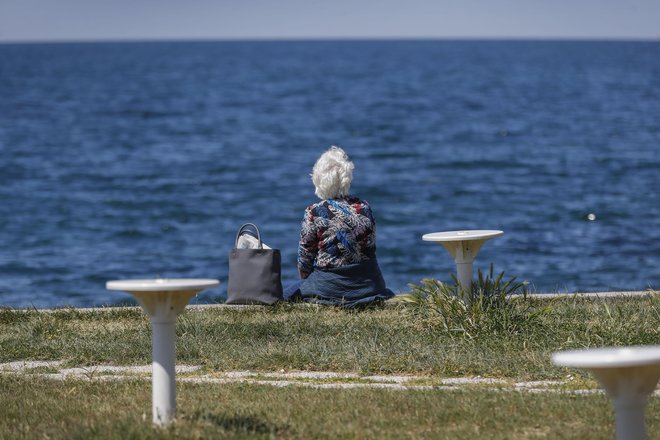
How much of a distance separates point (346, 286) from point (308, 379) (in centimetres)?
229

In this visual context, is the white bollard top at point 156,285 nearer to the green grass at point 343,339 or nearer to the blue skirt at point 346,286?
the green grass at point 343,339

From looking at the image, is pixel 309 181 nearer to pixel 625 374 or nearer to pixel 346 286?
pixel 346 286

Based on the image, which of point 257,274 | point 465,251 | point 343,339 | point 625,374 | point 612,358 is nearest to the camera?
point 612,358

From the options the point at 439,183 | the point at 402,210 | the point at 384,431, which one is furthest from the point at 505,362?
the point at 439,183

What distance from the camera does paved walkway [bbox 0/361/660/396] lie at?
684cm

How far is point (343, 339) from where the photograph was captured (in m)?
8.12

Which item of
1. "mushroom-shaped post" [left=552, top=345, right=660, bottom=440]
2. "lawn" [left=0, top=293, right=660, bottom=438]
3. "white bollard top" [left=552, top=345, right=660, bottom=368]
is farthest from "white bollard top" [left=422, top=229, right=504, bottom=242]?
"white bollard top" [left=552, top=345, right=660, bottom=368]

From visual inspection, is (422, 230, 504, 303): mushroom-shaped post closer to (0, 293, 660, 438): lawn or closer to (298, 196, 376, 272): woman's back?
(0, 293, 660, 438): lawn

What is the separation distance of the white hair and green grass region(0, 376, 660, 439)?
2709mm

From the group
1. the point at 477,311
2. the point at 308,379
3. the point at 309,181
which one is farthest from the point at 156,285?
the point at 309,181

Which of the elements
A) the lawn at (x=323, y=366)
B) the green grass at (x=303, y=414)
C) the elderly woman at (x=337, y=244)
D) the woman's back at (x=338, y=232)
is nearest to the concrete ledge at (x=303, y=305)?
the lawn at (x=323, y=366)

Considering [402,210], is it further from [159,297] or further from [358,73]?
[358,73]

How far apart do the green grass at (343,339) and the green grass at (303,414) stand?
75 cm

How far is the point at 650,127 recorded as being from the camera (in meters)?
47.1
